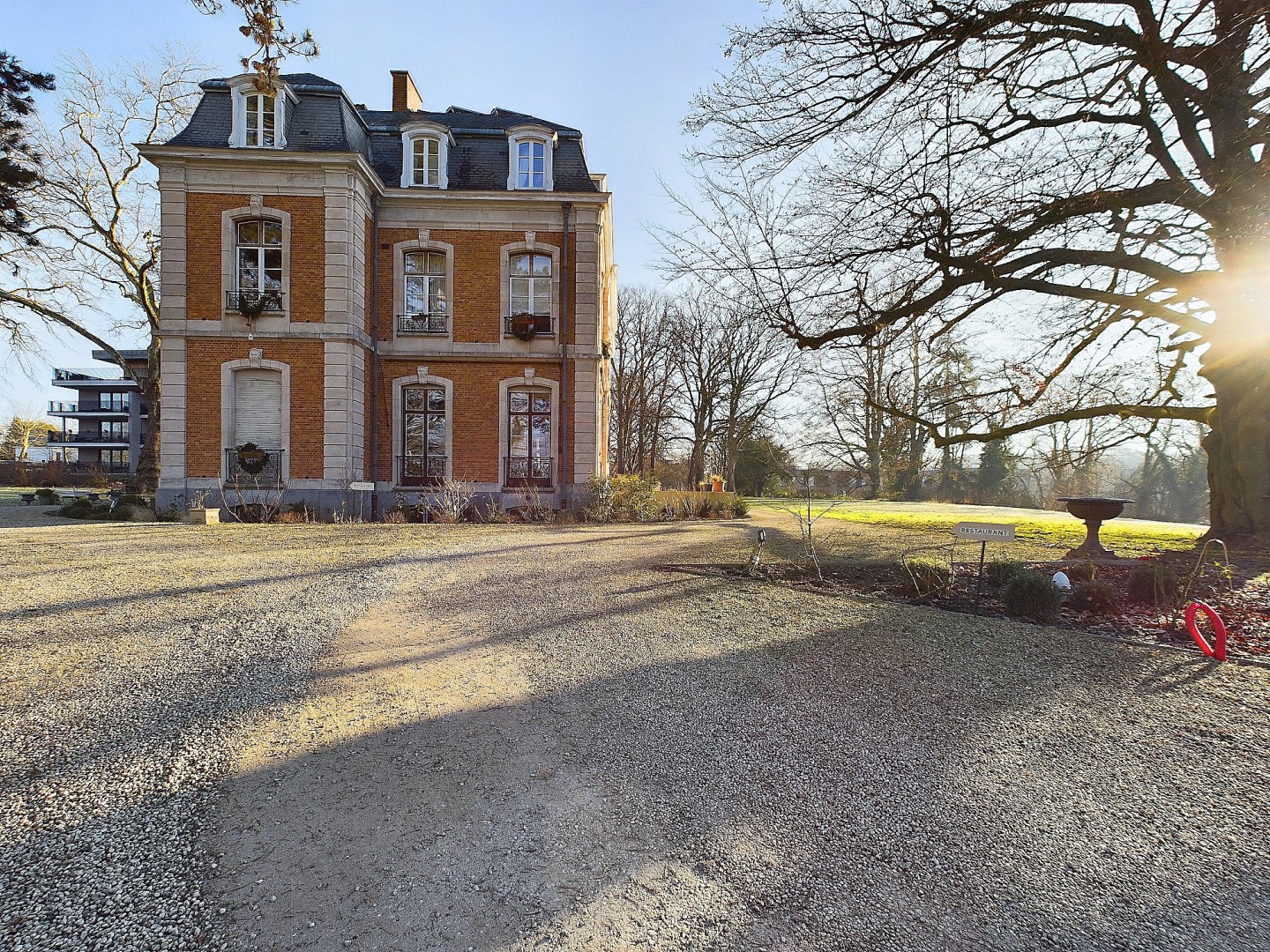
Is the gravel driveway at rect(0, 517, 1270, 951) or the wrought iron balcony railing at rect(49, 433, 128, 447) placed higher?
the wrought iron balcony railing at rect(49, 433, 128, 447)

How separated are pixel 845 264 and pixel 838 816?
7.40 meters

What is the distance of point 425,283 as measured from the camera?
16.0 m

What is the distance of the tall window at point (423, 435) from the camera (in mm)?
16047

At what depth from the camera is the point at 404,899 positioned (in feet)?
6.62

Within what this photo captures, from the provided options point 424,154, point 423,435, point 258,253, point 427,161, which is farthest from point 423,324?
point 424,154

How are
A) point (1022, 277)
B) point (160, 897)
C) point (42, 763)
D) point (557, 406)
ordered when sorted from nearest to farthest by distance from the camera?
point (160, 897) → point (42, 763) → point (1022, 277) → point (557, 406)

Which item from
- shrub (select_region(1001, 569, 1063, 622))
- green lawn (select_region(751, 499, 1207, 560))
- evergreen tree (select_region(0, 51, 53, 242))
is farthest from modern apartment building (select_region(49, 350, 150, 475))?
shrub (select_region(1001, 569, 1063, 622))

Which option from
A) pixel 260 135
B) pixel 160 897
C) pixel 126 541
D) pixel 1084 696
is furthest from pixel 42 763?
pixel 260 135

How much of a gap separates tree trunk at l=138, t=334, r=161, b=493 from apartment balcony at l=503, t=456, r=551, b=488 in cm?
1037

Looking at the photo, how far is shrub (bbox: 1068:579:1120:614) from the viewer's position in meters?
5.78

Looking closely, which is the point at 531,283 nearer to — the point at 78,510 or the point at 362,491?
the point at 362,491

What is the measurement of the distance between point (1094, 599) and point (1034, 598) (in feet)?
2.54

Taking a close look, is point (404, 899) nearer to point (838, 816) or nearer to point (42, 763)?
point (838, 816)

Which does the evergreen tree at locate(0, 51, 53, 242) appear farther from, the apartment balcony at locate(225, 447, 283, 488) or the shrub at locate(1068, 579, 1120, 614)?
the shrub at locate(1068, 579, 1120, 614)
